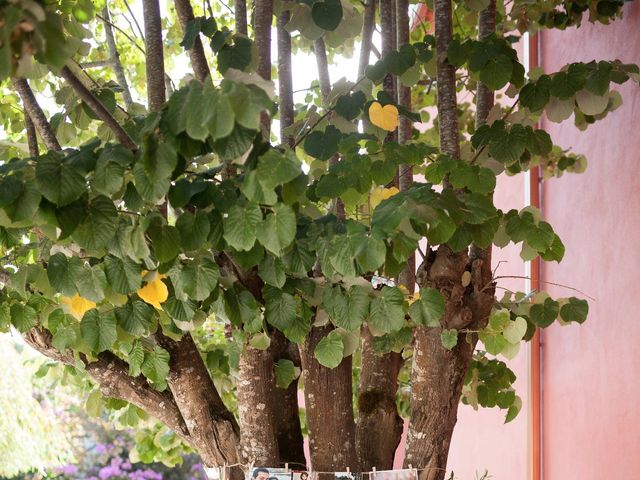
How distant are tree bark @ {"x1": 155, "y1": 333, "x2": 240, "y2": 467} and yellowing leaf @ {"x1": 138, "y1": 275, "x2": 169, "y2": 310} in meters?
0.50

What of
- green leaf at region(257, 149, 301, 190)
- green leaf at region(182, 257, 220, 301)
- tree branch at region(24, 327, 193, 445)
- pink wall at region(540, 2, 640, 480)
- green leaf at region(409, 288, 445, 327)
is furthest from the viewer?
pink wall at region(540, 2, 640, 480)

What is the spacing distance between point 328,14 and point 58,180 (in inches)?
25.9

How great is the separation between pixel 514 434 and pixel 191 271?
8.84 feet

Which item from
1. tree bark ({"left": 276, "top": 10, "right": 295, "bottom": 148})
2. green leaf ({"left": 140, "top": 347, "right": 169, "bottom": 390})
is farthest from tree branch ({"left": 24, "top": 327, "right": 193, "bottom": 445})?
tree bark ({"left": 276, "top": 10, "right": 295, "bottom": 148})

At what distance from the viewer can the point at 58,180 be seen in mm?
1421

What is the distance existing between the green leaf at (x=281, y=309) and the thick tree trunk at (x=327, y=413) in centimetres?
27

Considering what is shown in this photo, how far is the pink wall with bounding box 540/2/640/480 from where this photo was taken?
293 centimetres

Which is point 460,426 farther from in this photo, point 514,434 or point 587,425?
point 587,425

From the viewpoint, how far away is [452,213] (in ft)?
5.07

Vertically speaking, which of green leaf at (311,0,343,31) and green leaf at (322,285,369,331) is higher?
green leaf at (311,0,343,31)

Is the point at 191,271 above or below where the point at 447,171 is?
below

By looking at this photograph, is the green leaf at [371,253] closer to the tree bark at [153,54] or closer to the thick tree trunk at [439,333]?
the thick tree trunk at [439,333]

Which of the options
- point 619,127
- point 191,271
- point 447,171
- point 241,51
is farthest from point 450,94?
point 619,127

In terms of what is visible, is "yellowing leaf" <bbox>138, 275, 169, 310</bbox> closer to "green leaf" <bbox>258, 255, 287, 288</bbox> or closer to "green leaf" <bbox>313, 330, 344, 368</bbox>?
"green leaf" <bbox>258, 255, 287, 288</bbox>
